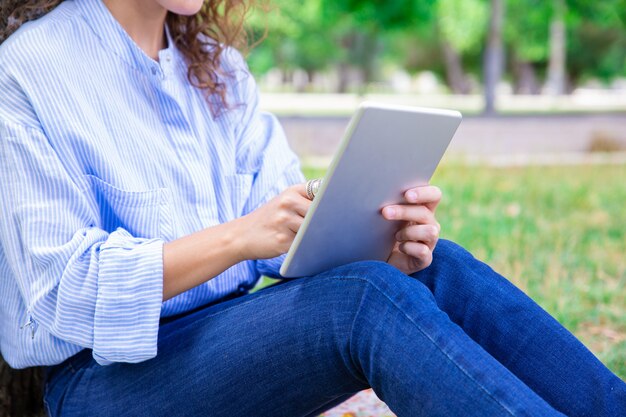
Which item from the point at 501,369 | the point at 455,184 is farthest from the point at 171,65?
the point at 455,184

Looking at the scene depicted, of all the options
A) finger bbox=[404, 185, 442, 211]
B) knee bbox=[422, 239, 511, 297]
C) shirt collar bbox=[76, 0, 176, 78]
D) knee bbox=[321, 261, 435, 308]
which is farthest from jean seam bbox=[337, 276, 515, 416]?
shirt collar bbox=[76, 0, 176, 78]

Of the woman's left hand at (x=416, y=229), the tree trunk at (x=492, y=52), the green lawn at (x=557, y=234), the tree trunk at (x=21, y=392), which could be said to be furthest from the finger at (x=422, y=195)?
the tree trunk at (x=492, y=52)

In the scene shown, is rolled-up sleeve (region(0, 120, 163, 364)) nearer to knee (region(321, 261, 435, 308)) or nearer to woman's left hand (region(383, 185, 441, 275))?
knee (region(321, 261, 435, 308))

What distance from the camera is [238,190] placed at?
6.95 feet

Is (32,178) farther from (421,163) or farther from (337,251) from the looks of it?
(421,163)

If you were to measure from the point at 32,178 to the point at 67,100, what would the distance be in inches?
7.7

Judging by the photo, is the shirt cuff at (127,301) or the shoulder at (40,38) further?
the shoulder at (40,38)

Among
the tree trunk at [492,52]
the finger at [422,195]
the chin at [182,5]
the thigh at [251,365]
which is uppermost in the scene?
the chin at [182,5]

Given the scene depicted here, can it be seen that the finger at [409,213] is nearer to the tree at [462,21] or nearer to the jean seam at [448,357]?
the jean seam at [448,357]

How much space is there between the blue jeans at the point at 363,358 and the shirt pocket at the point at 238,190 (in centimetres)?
37

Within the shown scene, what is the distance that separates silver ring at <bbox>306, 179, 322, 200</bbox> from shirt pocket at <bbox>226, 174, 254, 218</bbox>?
21.5 inches

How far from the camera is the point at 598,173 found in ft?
27.0

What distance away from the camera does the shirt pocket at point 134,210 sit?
1.71 metres

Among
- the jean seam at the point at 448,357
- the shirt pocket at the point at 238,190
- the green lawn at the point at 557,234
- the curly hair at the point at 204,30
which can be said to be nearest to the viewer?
the jean seam at the point at 448,357
